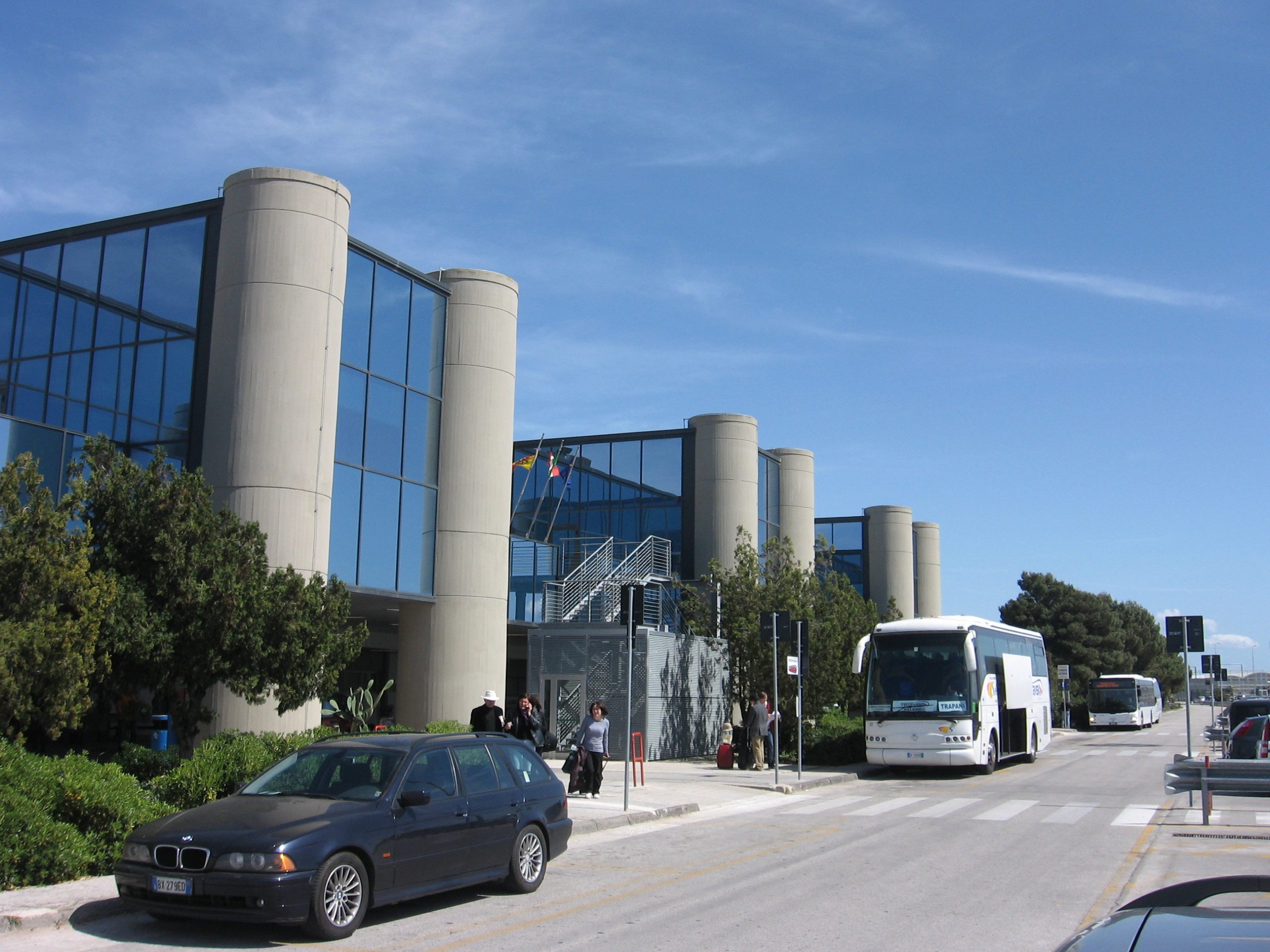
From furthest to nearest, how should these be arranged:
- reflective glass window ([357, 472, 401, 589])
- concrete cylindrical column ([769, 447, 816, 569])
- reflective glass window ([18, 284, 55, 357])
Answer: concrete cylindrical column ([769, 447, 816, 569]) → reflective glass window ([18, 284, 55, 357]) → reflective glass window ([357, 472, 401, 589])

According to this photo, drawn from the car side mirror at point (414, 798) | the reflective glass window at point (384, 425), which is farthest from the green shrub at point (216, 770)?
the reflective glass window at point (384, 425)

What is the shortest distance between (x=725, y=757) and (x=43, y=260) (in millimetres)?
18466

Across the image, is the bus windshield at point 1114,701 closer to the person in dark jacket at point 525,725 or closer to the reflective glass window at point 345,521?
the reflective glass window at point 345,521

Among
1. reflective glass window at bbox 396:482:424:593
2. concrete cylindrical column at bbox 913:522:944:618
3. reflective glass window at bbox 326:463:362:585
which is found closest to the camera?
reflective glass window at bbox 326:463:362:585

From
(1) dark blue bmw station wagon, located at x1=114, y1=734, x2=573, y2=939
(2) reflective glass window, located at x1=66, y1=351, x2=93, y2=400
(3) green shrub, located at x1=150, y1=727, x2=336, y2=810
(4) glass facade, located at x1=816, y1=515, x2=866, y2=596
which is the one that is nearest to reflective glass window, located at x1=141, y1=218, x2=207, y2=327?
(2) reflective glass window, located at x1=66, y1=351, x2=93, y2=400

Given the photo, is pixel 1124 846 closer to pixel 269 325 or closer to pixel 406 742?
pixel 406 742

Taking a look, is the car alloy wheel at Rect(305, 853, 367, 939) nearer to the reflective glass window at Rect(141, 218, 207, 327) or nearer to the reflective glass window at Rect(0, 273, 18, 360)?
the reflective glass window at Rect(141, 218, 207, 327)

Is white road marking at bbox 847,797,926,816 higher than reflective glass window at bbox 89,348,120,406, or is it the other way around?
reflective glass window at bbox 89,348,120,406

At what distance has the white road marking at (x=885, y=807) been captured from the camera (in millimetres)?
17484

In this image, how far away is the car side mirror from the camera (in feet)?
29.0

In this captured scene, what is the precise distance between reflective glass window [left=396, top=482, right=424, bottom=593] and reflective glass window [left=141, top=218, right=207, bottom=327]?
5.93 metres

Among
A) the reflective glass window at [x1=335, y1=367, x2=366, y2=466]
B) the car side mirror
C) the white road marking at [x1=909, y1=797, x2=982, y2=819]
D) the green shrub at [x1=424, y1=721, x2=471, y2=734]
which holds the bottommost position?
the white road marking at [x1=909, y1=797, x2=982, y2=819]

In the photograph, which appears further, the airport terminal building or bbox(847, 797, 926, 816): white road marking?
the airport terminal building

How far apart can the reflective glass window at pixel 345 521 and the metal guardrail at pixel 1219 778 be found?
1554cm
